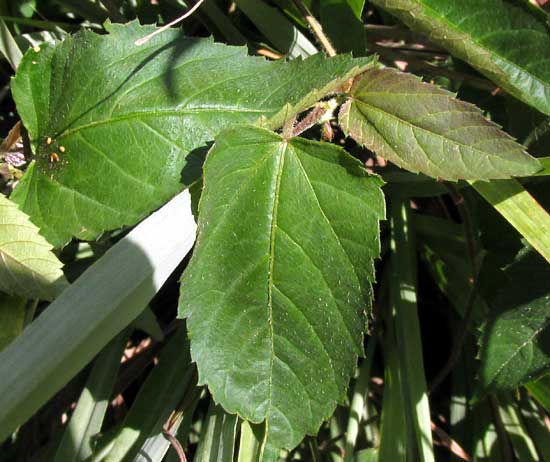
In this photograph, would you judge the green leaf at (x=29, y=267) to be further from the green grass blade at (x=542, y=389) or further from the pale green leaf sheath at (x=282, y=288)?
the green grass blade at (x=542, y=389)

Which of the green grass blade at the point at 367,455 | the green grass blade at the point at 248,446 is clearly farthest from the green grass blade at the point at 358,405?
the green grass blade at the point at 248,446

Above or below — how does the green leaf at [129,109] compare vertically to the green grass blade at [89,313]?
above

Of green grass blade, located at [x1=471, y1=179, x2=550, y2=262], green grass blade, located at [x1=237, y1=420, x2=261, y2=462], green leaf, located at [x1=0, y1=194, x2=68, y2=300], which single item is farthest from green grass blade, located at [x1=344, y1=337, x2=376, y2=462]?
green leaf, located at [x1=0, y1=194, x2=68, y2=300]

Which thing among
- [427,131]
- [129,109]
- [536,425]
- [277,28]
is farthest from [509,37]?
[536,425]

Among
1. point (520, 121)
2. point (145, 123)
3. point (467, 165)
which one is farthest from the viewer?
point (520, 121)

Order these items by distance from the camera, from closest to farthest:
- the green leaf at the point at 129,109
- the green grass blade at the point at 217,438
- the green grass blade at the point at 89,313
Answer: the green grass blade at the point at 89,313
the green leaf at the point at 129,109
the green grass blade at the point at 217,438

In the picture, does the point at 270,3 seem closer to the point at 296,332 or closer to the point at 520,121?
the point at 520,121

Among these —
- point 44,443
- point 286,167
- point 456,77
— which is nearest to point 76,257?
point 44,443
